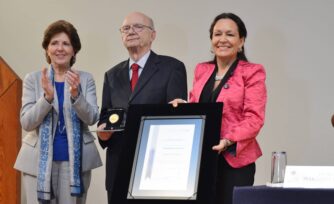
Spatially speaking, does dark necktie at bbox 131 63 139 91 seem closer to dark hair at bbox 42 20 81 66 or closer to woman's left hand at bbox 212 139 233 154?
dark hair at bbox 42 20 81 66

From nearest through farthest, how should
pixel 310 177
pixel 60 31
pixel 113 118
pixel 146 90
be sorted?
1. pixel 310 177
2. pixel 113 118
3. pixel 146 90
4. pixel 60 31

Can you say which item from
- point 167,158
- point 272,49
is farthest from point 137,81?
point 272,49

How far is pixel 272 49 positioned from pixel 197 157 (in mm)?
1425

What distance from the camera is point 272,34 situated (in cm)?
349

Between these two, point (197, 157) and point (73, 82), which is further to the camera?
point (73, 82)

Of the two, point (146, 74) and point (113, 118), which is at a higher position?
point (146, 74)

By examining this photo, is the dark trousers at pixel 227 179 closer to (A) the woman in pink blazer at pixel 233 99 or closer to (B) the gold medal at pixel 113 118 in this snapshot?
(A) the woman in pink blazer at pixel 233 99

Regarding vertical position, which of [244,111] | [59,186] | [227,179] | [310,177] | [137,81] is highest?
[137,81]

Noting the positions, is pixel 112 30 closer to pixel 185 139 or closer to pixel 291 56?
pixel 291 56

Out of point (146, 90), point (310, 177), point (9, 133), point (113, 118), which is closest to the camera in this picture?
point (310, 177)

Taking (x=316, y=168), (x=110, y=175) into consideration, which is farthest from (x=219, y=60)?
(x=316, y=168)

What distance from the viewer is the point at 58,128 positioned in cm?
280

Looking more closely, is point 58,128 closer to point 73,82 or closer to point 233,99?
point 73,82

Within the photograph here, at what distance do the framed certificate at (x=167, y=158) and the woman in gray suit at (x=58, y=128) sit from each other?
0.49 m
